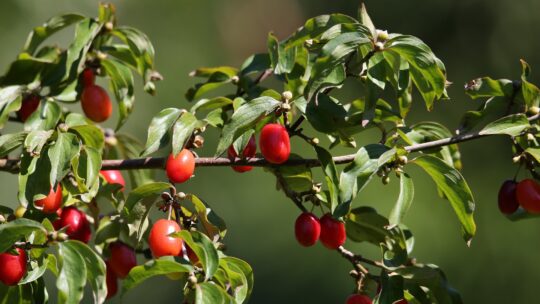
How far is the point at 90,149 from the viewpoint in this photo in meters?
1.58

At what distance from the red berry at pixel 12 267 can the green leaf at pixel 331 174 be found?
536 mm

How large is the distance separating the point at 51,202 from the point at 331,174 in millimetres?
507

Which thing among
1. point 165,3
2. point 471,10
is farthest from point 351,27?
point 165,3

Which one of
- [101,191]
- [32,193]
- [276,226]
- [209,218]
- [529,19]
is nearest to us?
[32,193]

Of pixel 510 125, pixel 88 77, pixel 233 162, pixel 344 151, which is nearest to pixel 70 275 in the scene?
pixel 233 162

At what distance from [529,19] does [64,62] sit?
3.66 meters

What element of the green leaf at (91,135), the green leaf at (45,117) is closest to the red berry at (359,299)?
the green leaf at (91,135)

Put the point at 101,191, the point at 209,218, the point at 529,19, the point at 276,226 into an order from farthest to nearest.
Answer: the point at 529,19
the point at 276,226
the point at 101,191
the point at 209,218

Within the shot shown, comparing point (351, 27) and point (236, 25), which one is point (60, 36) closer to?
point (236, 25)

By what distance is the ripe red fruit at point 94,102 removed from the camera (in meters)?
1.89

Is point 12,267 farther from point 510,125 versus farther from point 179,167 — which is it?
point 510,125

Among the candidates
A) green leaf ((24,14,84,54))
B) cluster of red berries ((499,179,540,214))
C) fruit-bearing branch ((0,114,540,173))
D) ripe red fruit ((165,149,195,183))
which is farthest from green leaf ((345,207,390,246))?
green leaf ((24,14,84,54))

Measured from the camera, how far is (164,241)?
152cm

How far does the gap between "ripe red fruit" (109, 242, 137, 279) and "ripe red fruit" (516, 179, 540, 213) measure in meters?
0.77
